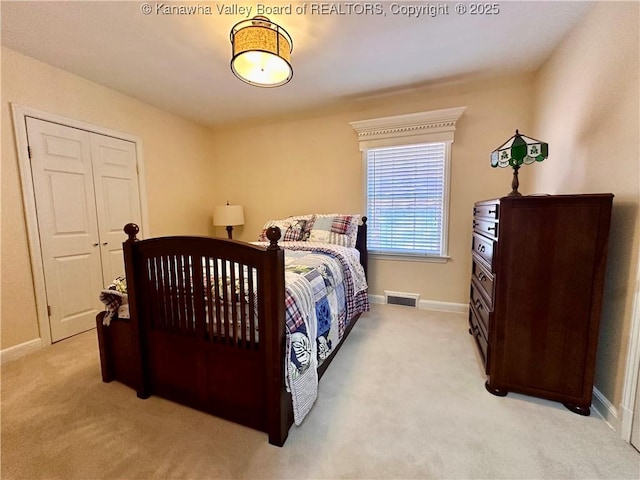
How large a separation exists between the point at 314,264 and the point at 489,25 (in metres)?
2.07

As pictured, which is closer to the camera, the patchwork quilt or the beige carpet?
the beige carpet

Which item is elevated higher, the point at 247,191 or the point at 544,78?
the point at 544,78

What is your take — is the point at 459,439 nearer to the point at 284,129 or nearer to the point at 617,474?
the point at 617,474

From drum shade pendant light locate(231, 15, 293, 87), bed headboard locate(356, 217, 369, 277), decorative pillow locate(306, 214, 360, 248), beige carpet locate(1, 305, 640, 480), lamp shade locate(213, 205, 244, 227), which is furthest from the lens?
lamp shade locate(213, 205, 244, 227)

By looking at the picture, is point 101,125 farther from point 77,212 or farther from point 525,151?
point 525,151

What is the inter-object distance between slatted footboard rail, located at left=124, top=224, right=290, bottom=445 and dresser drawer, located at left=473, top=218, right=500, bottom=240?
4.38 ft

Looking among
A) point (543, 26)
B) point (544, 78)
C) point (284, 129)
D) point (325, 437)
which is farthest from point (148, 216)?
point (544, 78)

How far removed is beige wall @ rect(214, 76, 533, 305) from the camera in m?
2.69

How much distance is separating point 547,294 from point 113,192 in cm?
376

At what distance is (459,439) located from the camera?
51.9 inches

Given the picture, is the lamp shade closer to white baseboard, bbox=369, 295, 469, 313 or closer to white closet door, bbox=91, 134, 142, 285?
white closet door, bbox=91, 134, 142, 285

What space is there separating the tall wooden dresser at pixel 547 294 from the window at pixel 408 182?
1.34 meters

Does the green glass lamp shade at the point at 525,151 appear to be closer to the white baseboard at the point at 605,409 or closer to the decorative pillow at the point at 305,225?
the white baseboard at the point at 605,409

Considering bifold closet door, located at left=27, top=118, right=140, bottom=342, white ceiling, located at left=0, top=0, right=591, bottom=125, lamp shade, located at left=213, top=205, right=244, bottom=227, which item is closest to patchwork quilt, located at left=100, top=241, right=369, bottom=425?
bifold closet door, located at left=27, top=118, right=140, bottom=342
